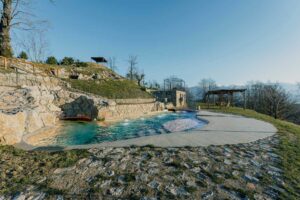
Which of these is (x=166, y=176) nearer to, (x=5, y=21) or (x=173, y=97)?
(x=5, y=21)

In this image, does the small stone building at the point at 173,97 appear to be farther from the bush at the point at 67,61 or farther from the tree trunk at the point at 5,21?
the tree trunk at the point at 5,21

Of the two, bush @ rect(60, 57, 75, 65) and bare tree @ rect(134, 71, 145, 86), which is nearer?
bush @ rect(60, 57, 75, 65)

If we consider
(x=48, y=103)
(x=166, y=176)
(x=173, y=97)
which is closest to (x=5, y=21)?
(x=48, y=103)

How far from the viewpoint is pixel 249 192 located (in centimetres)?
267

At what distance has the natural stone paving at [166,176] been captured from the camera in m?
2.57

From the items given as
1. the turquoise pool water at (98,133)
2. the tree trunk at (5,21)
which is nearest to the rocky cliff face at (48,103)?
the turquoise pool water at (98,133)

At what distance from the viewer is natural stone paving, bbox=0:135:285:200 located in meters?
2.57

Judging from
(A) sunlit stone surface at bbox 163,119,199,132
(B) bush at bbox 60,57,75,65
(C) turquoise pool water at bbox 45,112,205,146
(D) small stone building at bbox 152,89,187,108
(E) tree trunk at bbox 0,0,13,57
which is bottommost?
(C) turquoise pool water at bbox 45,112,205,146

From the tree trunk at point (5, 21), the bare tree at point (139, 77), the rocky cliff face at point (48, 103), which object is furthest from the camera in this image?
the bare tree at point (139, 77)

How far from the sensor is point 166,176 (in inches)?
120

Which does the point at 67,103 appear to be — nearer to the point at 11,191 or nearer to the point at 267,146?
the point at 11,191

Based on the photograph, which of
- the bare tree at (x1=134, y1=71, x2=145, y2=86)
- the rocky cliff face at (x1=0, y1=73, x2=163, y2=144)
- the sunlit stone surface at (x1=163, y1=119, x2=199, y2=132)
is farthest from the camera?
the bare tree at (x1=134, y1=71, x2=145, y2=86)

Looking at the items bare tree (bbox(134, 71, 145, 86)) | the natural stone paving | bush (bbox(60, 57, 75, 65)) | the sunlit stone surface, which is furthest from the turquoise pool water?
bare tree (bbox(134, 71, 145, 86))

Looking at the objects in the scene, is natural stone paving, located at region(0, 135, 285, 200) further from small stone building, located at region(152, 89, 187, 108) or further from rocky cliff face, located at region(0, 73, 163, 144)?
small stone building, located at region(152, 89, 187, 108)
